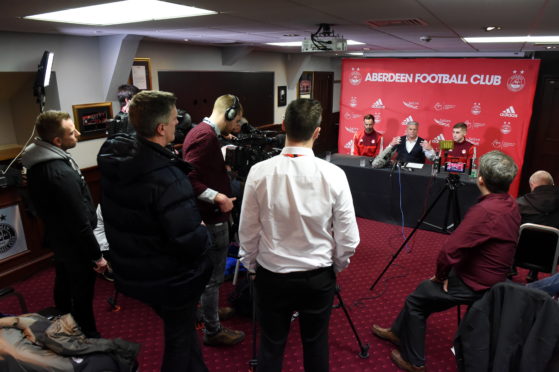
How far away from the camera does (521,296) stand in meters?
1.53

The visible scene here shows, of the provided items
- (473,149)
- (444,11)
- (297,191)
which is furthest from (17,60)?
(473,149)

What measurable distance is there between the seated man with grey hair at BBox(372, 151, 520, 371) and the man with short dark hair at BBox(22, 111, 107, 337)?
1.76 metres

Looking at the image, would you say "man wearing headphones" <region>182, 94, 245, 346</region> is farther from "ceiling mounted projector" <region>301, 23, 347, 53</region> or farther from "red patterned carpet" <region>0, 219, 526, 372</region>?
"ceiling mounted projector" <region>301, 23, 347, 53</region>

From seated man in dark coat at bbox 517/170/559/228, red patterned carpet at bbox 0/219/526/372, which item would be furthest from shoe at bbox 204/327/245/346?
seated man in dark coat at bbox 517/170/559/228

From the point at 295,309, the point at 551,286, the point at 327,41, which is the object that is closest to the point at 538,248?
the point at 551,286

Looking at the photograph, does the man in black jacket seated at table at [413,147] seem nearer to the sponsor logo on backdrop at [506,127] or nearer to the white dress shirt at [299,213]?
the sponsor logo on backdrop at [506,127]

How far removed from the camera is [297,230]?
145cm

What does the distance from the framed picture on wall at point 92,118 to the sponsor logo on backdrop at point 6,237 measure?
3.51ft

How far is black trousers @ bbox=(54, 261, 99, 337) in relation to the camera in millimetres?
2004

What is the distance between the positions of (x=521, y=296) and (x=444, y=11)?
175 cm

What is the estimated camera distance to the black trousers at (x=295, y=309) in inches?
58.8

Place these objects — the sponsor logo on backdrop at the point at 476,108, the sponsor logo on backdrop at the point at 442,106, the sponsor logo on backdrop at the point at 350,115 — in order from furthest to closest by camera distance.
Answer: the sponsor logo on backdrop at the point at 350,115, the sponsor logo on backdrop at the point at 442,106, the sponsor logo on backdrop at the point at 476,108

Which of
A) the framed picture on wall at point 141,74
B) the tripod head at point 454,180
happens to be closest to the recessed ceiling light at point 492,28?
the tripod head at point 454,180

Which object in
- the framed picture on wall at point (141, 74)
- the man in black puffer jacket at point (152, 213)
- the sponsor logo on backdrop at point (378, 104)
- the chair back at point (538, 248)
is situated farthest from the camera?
the sponsor logo on backdrop at point (378, 104)
